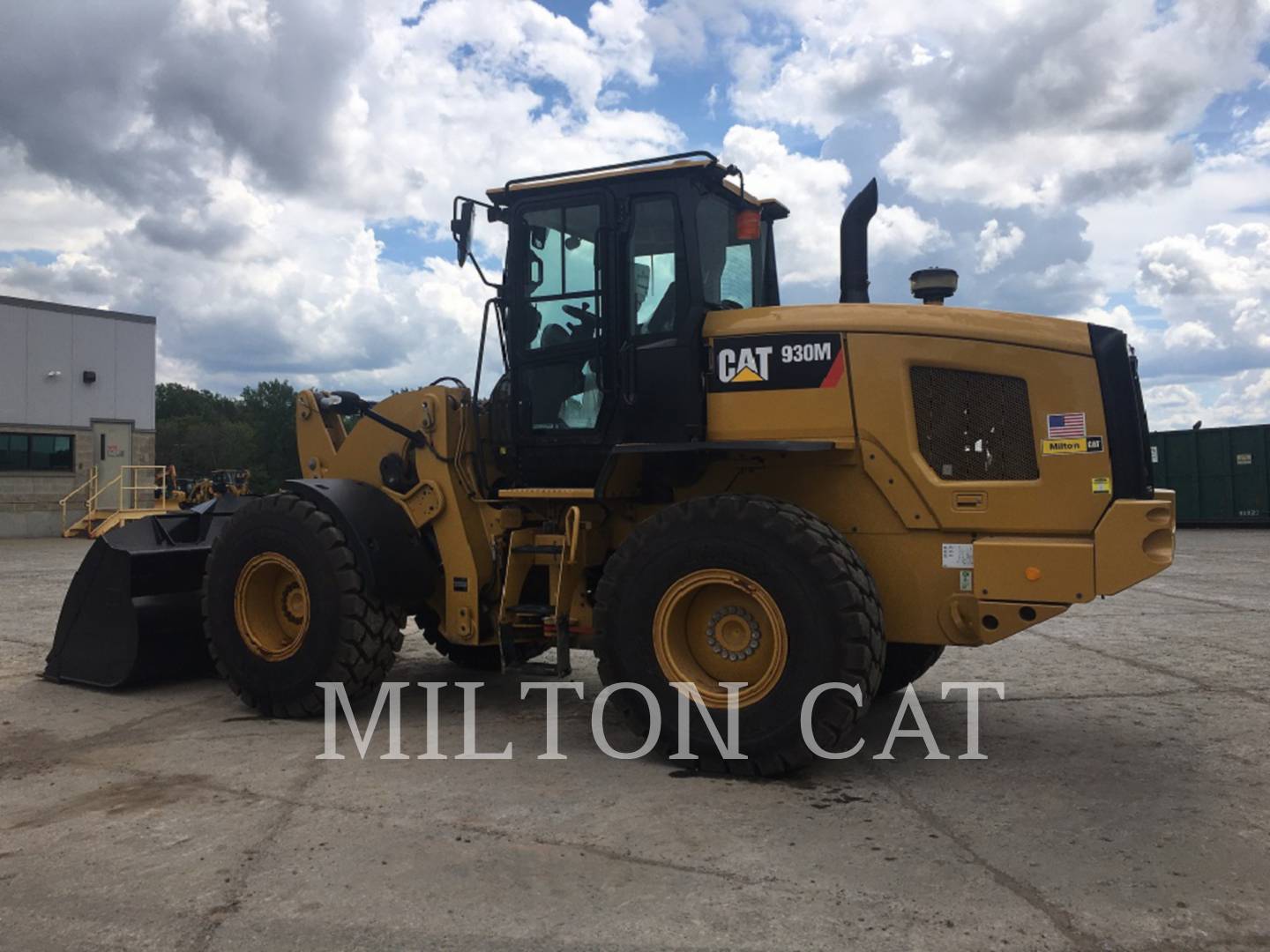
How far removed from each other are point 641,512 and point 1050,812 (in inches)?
99.4

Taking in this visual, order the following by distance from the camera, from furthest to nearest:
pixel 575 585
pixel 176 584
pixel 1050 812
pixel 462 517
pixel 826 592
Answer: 1. pixel 176 584
2. pixel 462 517
3. pixel 575 585
4. pixel 826 592
5. pixel 1050 812

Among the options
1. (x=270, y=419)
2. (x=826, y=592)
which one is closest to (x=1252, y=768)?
(x=826, y=592)

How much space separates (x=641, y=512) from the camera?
A: 575 centimetres

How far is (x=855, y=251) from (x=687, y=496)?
1.67 m

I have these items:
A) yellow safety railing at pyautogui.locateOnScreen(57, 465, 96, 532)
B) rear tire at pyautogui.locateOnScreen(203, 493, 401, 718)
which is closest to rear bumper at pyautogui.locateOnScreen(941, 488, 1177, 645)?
rear tire at pyautogui.locateOnScreen(203, 493, 401, 718)

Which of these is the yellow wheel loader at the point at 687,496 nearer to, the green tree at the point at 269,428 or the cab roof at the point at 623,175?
the cab roof at the point at 623,175

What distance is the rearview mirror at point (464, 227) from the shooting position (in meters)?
5.86

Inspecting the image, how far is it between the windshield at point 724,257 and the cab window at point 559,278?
0.59 meters

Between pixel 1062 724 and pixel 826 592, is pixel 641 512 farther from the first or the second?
pixel 1062 724

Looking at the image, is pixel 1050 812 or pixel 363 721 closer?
pixel 1050 812

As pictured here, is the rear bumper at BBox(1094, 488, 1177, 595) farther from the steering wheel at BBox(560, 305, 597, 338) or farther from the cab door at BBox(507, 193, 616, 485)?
the steering wheel at BBox(560, 305, 597, 338)

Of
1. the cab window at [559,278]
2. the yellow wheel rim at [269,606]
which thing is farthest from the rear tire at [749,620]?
the yellow wheel rim at [269,606]

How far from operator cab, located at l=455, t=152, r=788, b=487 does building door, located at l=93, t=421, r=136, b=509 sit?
2613 centimetres

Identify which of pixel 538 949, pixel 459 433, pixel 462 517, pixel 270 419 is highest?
pixel 270 419
